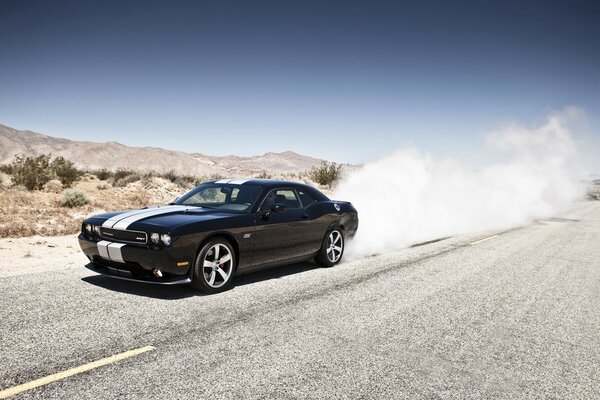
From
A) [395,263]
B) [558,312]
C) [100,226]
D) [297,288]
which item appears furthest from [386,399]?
[395,263]

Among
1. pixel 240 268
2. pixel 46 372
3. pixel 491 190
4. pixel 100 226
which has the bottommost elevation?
pixel 46 372

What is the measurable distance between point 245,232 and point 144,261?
1403 millimetres

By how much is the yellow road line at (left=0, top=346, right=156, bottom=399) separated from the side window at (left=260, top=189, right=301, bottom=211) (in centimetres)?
317

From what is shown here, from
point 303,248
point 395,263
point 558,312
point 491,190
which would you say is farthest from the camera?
point 491,190

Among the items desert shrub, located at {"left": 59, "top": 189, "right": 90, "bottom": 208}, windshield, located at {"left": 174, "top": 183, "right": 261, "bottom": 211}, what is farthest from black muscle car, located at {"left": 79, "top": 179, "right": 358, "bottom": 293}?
desert shrub, located at {"left": 59, "top": 189, "right": 90, "bottom": 208}

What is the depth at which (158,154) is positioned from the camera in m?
111

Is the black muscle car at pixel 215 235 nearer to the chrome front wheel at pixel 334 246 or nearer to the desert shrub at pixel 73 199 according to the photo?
the chrome front wheel at pixel 334 246

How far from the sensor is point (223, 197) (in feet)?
23.0

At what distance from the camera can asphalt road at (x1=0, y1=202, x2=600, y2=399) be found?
11.1 ft

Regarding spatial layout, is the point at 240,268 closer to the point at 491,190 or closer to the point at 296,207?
the point at 296,207

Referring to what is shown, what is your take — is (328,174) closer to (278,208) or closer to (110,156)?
(278,208)

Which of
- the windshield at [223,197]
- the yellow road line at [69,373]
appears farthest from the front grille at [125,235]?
the yellow road line at [69,373]

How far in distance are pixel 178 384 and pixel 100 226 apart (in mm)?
3137

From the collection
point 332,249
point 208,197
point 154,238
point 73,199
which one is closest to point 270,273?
point 332,249
